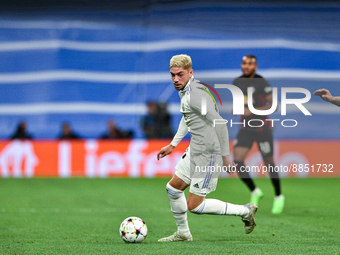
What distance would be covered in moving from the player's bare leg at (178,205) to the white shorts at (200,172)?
0.08 m

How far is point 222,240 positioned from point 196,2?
13.1 m

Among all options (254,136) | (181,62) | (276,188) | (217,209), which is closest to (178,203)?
(217,209)

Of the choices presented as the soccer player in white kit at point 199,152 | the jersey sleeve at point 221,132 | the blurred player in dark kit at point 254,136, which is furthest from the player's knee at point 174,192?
the blurred player in dark kit at point 254,136

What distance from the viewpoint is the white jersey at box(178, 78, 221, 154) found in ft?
14.0

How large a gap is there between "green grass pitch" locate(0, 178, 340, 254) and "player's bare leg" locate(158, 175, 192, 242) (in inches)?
6.0

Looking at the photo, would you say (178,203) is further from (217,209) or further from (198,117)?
(198,117)

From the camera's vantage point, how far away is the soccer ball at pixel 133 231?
4.52 m

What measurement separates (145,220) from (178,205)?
5.38 ft

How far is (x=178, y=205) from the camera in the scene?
4.57 m

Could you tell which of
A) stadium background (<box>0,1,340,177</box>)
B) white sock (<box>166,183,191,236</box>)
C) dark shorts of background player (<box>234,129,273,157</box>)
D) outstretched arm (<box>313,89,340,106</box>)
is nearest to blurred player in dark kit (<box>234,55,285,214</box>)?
dark shorts of background player (<box>234,129,273,157</box>)

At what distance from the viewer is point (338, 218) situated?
6.09 metres

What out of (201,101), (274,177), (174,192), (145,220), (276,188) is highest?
(201,101)

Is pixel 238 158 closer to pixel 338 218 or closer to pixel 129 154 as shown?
pixel 338 218

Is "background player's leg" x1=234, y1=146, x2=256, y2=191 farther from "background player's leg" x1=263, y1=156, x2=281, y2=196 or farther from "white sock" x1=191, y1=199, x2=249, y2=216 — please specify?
"white sock" x1=191, y1=199, x2=249, y2=216
